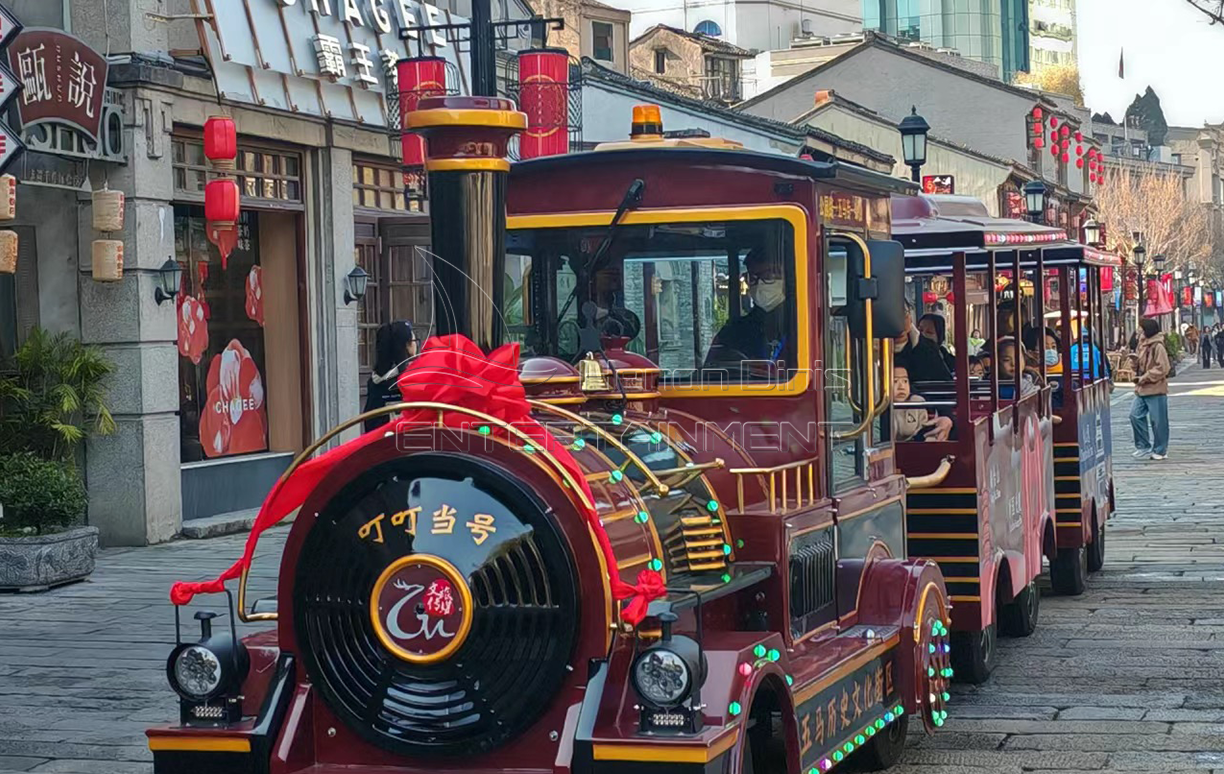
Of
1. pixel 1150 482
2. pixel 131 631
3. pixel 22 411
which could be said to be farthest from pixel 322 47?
pixel 1150 482

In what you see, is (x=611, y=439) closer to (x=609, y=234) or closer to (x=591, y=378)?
(x=591, y=378)

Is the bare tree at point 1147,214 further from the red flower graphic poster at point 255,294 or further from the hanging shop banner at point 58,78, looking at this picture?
the hanging shop banner at point 58,78

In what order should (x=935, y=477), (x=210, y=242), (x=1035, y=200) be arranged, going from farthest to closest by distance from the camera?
1. (x=1035, y=200)
2. (x=210, y=242)
3. (x=935, y=477)

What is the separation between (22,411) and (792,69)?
150ft

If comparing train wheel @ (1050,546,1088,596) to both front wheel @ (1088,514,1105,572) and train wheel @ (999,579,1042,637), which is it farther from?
train wheel @ (999,579,1042,637)

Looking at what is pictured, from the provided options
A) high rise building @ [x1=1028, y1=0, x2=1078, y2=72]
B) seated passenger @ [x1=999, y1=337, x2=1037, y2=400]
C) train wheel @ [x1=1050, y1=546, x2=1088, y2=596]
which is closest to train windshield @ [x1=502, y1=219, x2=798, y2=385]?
seated passenger @ [x1=999, y1=337, x2=1037, y2=400]

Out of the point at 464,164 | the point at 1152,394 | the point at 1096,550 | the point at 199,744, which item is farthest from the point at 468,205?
the point at 1152,394

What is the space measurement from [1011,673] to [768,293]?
3.76 meters

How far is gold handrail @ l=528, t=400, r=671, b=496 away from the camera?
5.61 meters

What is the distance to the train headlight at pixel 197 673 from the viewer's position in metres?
5.49

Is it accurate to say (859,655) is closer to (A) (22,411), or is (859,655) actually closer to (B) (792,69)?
(A) (22,411)

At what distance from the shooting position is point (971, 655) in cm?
916

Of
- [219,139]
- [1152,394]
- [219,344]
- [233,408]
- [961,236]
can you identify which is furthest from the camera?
[1152,394]

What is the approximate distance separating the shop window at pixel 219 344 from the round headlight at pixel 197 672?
10.7 meters
